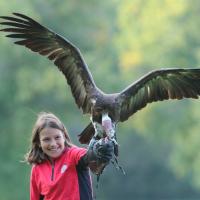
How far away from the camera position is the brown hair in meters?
8.03

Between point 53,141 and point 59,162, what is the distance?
169 mm

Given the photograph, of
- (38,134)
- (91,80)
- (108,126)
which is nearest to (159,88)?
(91,80)

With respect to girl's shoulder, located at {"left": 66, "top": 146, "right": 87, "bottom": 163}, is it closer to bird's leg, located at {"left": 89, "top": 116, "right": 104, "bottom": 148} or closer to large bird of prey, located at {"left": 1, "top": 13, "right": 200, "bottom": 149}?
bird's leg, located at {"left": 89, "top": 116, "right": 104, "bottom": 148}

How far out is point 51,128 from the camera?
802 cm

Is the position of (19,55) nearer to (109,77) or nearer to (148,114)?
(109,77)

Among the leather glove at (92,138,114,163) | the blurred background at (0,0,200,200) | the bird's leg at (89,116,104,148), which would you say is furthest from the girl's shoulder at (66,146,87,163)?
the blurred background at (0,0,200,200)

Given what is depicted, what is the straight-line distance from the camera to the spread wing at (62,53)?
10.8 metres

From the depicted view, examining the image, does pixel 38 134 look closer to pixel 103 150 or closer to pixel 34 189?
pixel 34 189

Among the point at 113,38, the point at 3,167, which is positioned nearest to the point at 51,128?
the point at 3,167

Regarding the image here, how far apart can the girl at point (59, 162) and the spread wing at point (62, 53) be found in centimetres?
270

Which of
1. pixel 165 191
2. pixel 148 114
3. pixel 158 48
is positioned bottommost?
pixel 165 191

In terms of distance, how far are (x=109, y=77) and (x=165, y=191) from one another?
8.77m

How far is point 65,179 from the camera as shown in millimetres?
7918

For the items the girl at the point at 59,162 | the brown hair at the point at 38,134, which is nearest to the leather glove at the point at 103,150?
the girl at the point at 59,162
